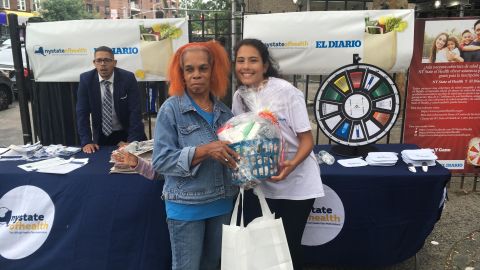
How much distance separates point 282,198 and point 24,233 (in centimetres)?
197

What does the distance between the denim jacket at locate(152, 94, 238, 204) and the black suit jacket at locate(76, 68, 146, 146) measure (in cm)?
150

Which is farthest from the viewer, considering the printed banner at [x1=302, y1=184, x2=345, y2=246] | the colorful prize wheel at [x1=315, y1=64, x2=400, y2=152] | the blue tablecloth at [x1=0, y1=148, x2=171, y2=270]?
the colorful prize wheel at [x1=315, y1=64, x2=400, y2=152]

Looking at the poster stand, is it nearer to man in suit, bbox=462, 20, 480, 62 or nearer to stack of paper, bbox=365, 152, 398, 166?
stack of paper, bbox=365, 152, 398, 166

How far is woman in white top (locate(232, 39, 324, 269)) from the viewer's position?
6.81 feet

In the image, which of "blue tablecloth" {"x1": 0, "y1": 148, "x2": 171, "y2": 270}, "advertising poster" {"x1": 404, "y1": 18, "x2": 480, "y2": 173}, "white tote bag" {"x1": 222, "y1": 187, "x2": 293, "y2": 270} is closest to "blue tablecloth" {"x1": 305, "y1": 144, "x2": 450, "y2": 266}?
"white tote bag" {"x1": 222, "y1": 187, "x2": 293, "y2": 270}

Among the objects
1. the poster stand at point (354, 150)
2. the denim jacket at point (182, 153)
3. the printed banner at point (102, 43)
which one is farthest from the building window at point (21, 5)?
the denim jacket at point (182, 153)

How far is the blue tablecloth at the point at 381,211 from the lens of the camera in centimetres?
276

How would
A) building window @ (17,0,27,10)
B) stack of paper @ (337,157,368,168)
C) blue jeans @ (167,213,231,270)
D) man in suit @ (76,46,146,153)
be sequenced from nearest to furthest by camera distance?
blue jeans @ (167,213,231,270), stack of paper @ (337,157,368,168), man in suit @ (76,46,146,153), building window @ (17,0,27,10)

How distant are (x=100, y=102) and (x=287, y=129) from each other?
1.98 m

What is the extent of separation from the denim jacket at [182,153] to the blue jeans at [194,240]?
146mm

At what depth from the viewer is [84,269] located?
110 inches

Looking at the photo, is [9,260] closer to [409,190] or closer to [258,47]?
[258,47]

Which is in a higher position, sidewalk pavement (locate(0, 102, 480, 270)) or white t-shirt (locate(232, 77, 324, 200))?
white t-shirt (locate(232, 77, 324, 200))

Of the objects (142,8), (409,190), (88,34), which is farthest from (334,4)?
(142,8)
